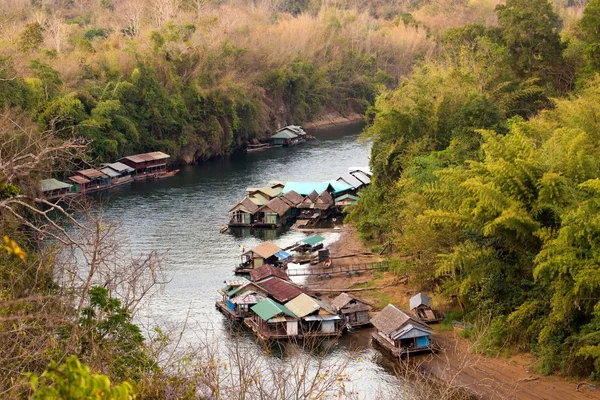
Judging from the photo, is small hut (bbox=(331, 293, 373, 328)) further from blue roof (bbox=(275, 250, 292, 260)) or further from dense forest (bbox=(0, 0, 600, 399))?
blue roof (bbox=(275, 250, 292, 260))

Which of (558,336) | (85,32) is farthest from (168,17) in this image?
(558,336)

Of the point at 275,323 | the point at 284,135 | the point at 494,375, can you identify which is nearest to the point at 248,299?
the point at 275,323

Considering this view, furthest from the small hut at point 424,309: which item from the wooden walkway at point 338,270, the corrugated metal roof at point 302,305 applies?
the wooden walkway at point 338,270

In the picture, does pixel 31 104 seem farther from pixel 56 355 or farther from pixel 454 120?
pixel 56 355

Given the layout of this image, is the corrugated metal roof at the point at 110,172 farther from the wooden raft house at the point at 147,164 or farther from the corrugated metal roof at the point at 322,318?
the corrugated metal roof at the point at 322,318

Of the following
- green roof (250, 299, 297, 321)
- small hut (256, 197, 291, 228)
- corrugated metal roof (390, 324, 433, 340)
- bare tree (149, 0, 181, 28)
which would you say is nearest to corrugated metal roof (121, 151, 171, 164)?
small hut (256, 197, 291, 228)

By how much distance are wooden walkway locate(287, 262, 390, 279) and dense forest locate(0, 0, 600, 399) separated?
842 mm

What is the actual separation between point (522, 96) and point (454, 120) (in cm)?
410

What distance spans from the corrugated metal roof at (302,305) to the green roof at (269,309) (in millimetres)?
159

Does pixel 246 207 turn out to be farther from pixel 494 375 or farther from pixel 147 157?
pixel 494 375

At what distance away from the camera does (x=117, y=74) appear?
1590 inches

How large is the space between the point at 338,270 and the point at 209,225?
660 cm

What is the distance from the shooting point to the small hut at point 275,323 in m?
18.3

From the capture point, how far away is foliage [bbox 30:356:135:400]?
4141mm
